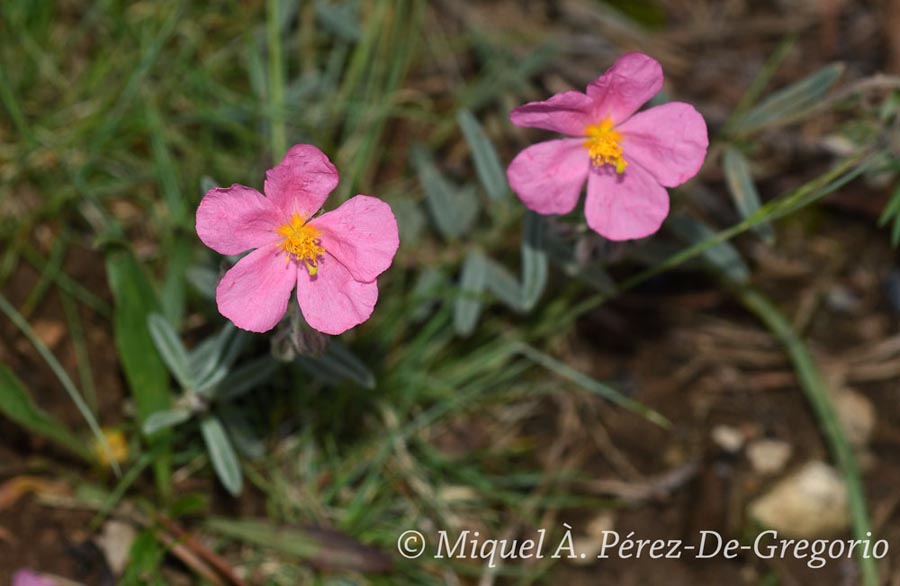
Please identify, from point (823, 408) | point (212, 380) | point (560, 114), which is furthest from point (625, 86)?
point (823, 408)

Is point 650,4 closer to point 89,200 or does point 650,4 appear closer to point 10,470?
point 89,200

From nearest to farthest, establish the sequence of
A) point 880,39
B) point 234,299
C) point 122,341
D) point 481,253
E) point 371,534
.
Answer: point 234,299 < point 122,341 < point 371,534 < point 481,253 < point 880,39

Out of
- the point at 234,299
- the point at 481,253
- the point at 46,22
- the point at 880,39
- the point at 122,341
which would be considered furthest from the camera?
the point at 880,39

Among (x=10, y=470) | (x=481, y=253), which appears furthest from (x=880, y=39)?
(x=10, y=470)

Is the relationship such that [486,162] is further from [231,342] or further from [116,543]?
[116,543]

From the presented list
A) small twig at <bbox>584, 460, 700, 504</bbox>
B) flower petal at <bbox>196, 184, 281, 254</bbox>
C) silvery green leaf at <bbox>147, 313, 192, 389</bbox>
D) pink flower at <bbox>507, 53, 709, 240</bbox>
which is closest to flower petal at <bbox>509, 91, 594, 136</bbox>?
pink flower at <bbox>507, 53, 709, 240</bbox>

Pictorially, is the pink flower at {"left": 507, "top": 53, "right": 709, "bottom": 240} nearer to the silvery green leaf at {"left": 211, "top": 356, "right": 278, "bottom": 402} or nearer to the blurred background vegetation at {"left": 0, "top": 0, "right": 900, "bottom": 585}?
the blurred background vegetation at {"left": 0, "top": 0, "right": 900, "bottom": 585}
